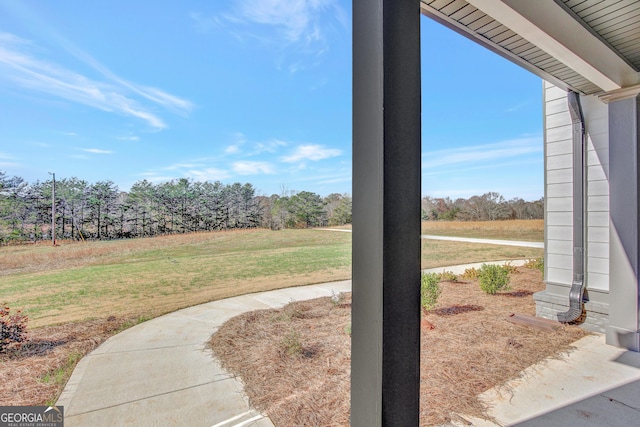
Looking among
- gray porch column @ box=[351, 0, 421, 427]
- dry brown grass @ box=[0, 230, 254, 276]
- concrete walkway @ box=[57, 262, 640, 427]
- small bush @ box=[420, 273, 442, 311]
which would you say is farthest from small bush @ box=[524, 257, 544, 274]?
dry brown grass @ box=[0, 230, 254, 276]

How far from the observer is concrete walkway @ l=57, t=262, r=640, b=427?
3.94 ft

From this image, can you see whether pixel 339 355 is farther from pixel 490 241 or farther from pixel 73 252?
pixel 490 241

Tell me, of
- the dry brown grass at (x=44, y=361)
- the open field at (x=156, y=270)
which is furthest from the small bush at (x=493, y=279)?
the dry brown grass at (x=44, y=361)

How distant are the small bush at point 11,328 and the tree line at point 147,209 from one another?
30 cm

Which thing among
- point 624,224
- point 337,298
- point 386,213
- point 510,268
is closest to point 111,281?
point 386,213

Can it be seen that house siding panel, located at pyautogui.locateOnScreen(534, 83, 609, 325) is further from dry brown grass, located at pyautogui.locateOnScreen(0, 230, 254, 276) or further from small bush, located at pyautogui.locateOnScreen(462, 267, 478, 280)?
dry brown grass, located at pyautogui.locateOnScreen(0, 230, 254, 276)

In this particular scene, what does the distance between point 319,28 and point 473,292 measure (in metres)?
3.31

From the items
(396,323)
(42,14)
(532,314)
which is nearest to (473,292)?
(532,314)

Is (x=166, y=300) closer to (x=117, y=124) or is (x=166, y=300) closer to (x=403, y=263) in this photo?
(x=117, y=124)

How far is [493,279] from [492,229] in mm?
629

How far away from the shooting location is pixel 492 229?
3566 millimetres

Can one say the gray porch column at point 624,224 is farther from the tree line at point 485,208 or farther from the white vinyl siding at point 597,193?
the tree line at point 485,208

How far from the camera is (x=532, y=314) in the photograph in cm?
287

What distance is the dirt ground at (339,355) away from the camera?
55.4 inches
